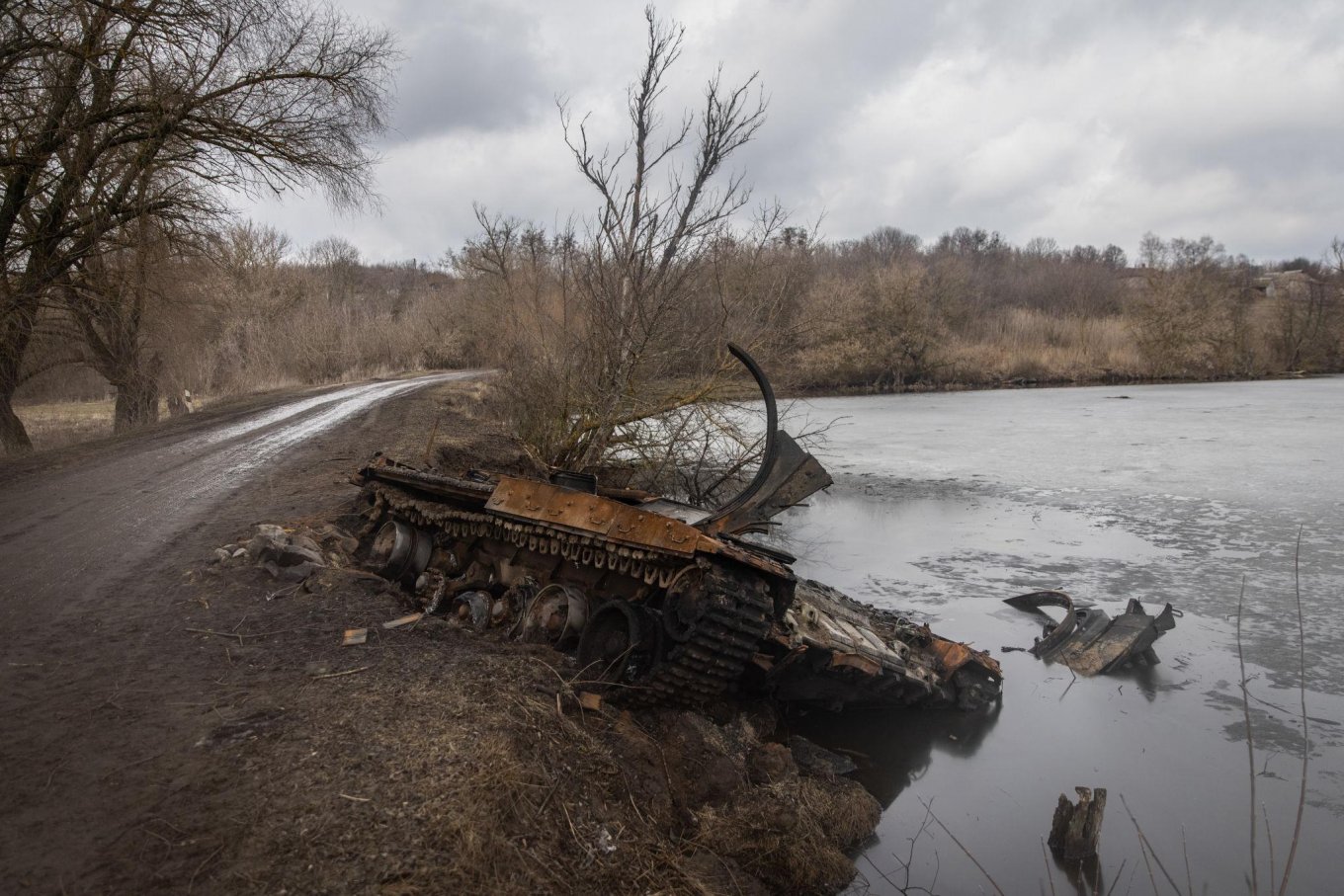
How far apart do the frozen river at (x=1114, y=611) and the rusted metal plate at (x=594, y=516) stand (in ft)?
7.14

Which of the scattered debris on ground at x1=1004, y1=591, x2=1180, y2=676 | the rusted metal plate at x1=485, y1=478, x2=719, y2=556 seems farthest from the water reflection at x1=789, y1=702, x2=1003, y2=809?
the rusted metal plate at x1=485, y1=478, x2=719, y2=556

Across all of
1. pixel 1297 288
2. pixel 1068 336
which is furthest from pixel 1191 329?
pixel 1297 288

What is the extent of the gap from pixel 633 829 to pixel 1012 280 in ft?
215

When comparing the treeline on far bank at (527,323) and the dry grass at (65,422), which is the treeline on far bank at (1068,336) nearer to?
the treeline on far bank at (527,323)

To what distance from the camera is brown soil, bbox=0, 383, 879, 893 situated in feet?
10.2

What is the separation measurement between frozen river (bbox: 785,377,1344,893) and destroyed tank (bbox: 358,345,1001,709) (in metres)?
0.72

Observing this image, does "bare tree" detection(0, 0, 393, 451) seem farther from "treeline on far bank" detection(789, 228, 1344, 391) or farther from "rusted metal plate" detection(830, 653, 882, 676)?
"treeline on far bank" detection(789, 228, 1344, 391)

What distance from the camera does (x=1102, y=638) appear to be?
25.1ft

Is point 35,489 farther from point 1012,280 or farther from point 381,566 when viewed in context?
point 1012,280

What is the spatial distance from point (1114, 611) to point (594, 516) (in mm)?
5802

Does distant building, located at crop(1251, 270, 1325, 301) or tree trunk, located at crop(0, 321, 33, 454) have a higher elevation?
distant building, located at crop(1251, 270, 1325, 301)

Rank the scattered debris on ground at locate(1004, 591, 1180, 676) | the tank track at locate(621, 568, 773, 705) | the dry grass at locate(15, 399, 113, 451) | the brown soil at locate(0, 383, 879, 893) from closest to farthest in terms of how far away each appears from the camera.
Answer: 1. the brown soil at locate(0, 383, 879, 893)
2. the tank track at locate(621, 568, 773, 705)
3. the scattered debris on ground at locate(1004, 591, 1180, 676)
4. the dry grass at locate(15, 399, 113, 451)

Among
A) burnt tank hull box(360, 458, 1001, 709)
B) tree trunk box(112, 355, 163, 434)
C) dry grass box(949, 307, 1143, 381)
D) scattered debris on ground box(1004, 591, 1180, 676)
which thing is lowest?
scattered debris on ground box(1004, 591, 1180, 676)

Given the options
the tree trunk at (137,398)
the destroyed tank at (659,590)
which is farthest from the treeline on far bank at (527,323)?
the destroyed tank at (659,590)
